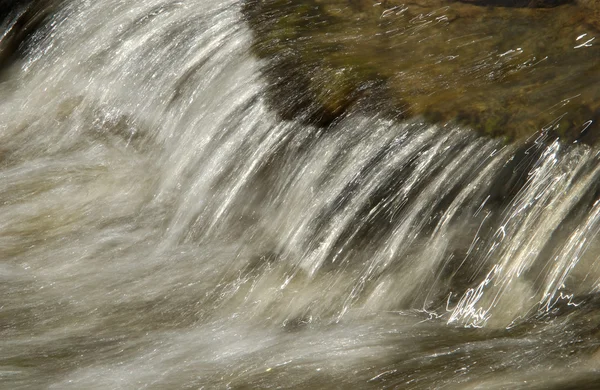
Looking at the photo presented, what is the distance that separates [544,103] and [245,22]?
206cm

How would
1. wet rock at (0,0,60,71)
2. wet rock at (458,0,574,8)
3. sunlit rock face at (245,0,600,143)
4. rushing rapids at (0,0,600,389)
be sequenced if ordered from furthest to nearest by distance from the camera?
wet rock at (0,0,60,71) → wet rock at (458,0,574,8) → sunlit rock face at (245,0,600,143) → rushing rapids at (0,0,600,389)

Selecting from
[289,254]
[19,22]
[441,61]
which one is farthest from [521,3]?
[19,22]

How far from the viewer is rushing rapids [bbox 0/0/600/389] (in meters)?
3.44

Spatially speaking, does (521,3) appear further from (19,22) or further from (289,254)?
(19,22)

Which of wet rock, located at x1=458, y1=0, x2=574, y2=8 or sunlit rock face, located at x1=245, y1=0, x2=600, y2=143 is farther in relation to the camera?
wet rock, located at x1=458, y1=0, x2=574, y2=8

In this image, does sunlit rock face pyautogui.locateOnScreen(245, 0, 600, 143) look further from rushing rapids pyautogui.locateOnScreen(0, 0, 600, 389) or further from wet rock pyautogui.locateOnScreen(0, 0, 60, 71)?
wet rock pyautogui.locateOnScreen(0, 0, 60, 71)

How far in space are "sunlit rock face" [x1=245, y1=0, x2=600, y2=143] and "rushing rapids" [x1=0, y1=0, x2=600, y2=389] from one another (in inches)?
5.0

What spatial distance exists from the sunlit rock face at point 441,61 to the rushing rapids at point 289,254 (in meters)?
0.13

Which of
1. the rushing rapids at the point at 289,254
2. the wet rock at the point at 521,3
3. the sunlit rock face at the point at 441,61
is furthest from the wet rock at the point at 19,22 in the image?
the wet rock at the point at 521,3

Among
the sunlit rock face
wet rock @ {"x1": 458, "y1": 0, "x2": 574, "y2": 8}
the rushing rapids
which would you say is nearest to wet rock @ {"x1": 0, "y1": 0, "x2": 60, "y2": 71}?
the rushing rapids

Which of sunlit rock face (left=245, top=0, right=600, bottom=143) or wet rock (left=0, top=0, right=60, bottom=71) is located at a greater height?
wet rock (left=0, top=0, right=60, bottom=71)

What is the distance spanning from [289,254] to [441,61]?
4.72 ft

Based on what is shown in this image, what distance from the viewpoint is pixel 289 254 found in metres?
4.03

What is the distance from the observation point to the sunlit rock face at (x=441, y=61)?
13.4 feet
